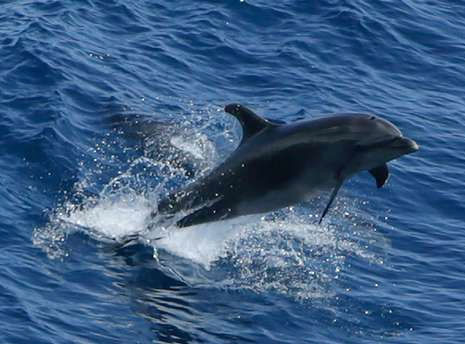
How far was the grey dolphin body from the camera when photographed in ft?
55.3

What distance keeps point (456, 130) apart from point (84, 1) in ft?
28.4

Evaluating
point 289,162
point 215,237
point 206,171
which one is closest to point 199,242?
point 215,237

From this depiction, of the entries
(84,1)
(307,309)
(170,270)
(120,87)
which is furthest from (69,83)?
(307,309)

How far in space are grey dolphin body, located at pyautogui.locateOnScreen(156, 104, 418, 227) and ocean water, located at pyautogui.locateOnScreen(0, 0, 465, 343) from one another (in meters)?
0.60

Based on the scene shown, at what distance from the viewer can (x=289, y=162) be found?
17094mm

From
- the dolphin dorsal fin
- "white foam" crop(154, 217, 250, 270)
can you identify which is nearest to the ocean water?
"white foam" crop(154, 217, 250, 270)

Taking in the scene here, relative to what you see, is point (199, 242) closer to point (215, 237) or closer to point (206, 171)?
point (215, 237)

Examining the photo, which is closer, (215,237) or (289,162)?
(289,162)

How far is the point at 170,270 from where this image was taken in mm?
17703

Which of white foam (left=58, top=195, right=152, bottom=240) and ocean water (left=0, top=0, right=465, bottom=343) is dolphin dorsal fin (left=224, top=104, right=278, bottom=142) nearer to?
ocean water (left=0, top=0, right=465, bottom=343)

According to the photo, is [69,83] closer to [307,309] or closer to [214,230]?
[214,230]

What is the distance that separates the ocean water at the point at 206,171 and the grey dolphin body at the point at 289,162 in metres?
0.60

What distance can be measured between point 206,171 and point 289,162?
2208 millimetres

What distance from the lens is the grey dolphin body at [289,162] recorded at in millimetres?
16859
